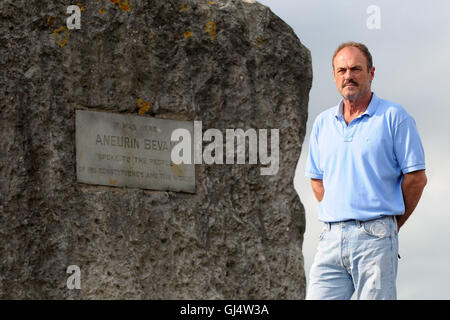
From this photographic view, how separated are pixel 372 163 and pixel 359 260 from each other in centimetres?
47

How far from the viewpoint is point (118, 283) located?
4.84 metres

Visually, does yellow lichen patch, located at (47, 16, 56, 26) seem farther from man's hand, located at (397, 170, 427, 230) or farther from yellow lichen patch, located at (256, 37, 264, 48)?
man's hand, located at (397, 170, 427, 230)

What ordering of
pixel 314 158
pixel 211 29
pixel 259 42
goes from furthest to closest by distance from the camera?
1. pixel 259 42
2. pixel 211 29
3. pixel 314 158

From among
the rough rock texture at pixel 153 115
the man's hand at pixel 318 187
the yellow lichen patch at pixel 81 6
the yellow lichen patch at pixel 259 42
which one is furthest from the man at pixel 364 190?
the yellow lichen patch at pixel 81 6

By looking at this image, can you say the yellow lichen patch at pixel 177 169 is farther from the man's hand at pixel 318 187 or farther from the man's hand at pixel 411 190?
the man's hand at pixel 411 190

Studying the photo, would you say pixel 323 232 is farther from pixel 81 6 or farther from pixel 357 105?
pixel 81 6

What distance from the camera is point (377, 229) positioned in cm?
381

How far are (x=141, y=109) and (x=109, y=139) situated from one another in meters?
0.28

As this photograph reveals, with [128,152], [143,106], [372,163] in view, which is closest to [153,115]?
[143,106]

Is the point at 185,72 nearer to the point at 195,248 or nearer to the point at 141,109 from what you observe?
the point at 141,109

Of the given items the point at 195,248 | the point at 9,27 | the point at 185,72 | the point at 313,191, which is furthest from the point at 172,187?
the point at 9,27

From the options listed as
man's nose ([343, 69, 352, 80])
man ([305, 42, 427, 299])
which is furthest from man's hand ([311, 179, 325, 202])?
man's nose ([343, 69, 352, 80])

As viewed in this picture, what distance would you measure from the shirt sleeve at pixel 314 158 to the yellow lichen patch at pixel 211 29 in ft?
4.41

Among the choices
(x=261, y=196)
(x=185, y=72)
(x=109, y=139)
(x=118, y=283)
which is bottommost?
(x=118, y=283)
